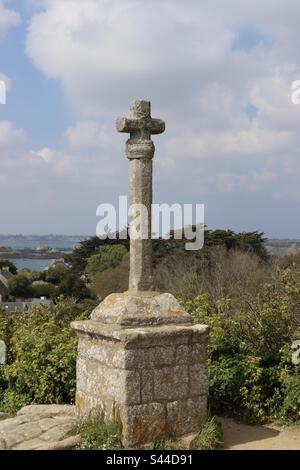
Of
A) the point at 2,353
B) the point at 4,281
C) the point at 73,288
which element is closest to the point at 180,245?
the point at 73,288

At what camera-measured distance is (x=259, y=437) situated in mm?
5820

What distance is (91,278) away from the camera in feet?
117

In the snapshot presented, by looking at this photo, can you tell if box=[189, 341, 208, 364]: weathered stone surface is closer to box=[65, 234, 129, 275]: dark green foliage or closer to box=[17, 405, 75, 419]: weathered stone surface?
box=[17, 405, 75, 419]: weathered stone surface

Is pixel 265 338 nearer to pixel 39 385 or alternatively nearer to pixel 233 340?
pixel 233 340

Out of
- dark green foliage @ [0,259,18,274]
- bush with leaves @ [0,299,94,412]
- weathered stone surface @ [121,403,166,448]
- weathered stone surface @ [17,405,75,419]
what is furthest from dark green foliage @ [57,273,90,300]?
weathered stone surface @ [121,403,166,448]

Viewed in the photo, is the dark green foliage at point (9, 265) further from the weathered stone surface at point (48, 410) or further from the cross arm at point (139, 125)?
the cross arm at point (139, 125)

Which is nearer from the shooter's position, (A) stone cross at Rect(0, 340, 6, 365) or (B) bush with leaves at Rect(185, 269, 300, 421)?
(B) bush with leaves at Rect(185, 269, 300, 421)

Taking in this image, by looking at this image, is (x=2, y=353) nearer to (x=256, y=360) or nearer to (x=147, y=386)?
(x=147, y=386)

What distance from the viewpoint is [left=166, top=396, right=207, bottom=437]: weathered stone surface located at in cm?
521

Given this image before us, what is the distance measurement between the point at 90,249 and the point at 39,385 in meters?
30.7

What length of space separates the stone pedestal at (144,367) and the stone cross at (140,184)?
20 cm

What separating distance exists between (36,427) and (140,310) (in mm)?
1520

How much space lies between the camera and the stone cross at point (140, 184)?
552cm
